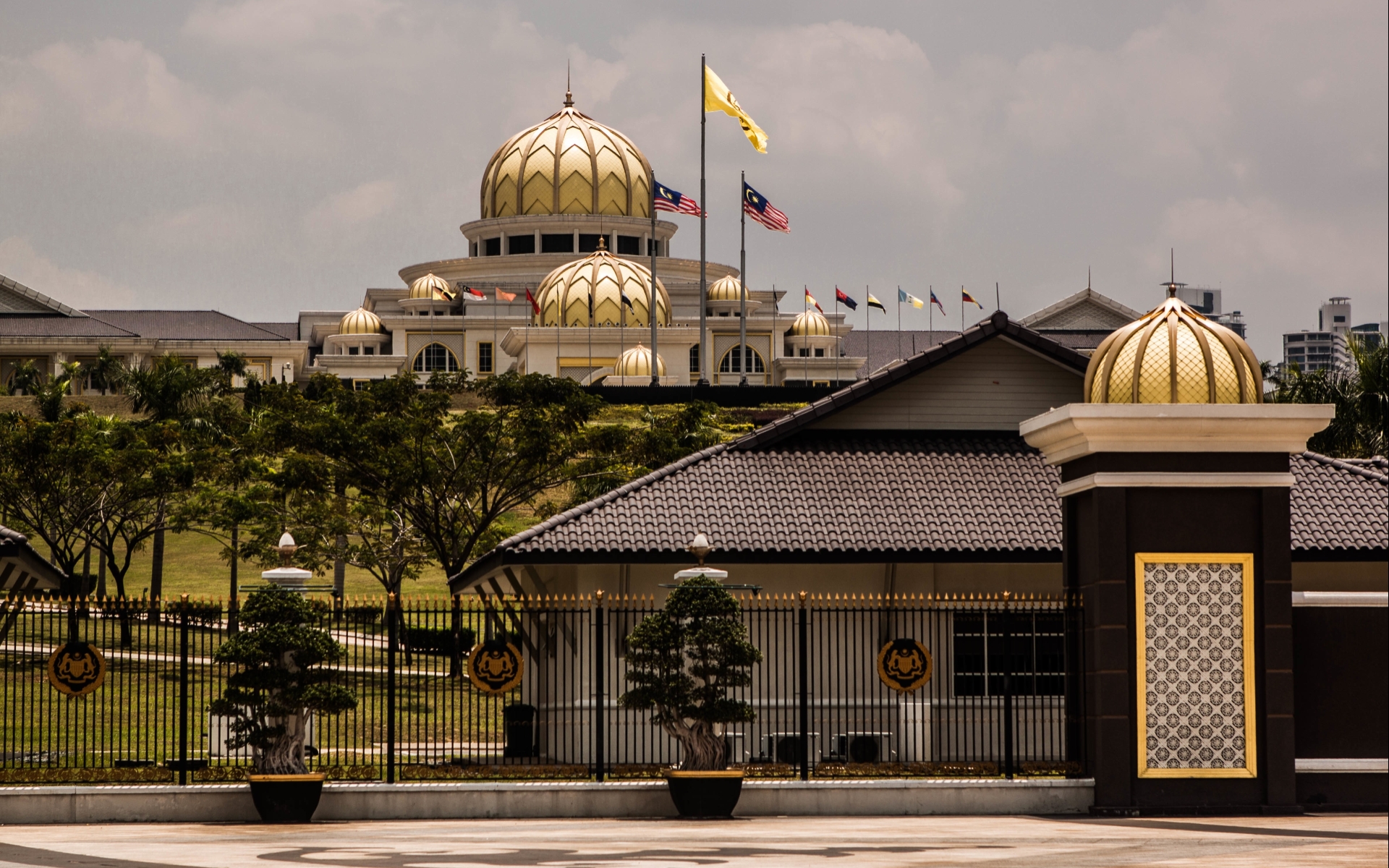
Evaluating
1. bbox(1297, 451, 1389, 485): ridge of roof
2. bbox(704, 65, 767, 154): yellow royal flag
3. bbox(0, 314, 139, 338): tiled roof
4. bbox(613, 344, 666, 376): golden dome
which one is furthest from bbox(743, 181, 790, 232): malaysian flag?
bbox(0, 314, 139, 338): tiled roof

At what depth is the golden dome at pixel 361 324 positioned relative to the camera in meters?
101

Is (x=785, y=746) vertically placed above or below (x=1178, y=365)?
below

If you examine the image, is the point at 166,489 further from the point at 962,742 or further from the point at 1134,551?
the point at 1134,551

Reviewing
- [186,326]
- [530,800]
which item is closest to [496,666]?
[530,800]

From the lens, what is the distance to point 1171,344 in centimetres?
1997

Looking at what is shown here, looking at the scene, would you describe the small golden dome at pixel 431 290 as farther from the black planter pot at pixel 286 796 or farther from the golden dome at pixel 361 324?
the black planter pot at pixel 286 796

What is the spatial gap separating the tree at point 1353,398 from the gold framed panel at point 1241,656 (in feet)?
51.7

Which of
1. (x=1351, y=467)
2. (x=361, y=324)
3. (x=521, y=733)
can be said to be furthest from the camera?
(x=361, y=324)

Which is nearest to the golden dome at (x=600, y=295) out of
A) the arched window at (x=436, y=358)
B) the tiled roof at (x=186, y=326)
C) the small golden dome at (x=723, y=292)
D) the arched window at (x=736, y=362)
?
the arched window at (x=736, y=362)

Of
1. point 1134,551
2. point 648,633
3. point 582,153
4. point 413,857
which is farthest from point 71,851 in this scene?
point 582,153

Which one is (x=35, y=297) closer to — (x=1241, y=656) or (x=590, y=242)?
(x=590, y=242)

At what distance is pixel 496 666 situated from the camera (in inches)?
799

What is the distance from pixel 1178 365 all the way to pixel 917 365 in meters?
8.20

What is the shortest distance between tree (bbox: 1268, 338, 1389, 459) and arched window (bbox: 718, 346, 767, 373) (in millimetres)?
62498
